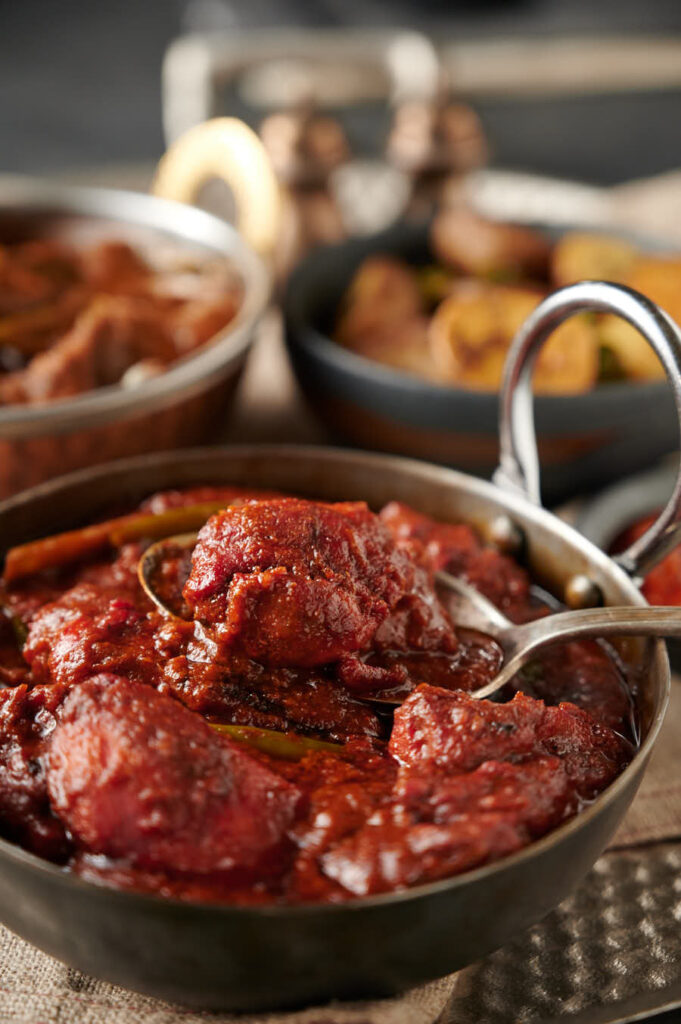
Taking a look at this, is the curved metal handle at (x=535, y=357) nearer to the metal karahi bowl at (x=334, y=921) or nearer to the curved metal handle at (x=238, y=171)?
the metal karahi bowl at (x=334, y=921)

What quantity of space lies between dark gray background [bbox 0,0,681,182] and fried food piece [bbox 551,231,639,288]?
5018 mm

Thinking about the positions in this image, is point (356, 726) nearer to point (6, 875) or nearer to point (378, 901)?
point (378, 901)

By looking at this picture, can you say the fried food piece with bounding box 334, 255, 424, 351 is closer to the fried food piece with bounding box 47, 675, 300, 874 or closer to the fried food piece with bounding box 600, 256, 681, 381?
the fried food piece with bounding box 600, 256, 681, 381

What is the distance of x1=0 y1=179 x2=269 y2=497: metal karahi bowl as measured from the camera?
2148mm

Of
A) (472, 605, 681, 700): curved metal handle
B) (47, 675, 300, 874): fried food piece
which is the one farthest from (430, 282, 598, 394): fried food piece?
(47, 675, 300, 874): fried food piece

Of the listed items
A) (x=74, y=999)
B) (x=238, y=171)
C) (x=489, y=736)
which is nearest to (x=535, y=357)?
(x=489, y=736)

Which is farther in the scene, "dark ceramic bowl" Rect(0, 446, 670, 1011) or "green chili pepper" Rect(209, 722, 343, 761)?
"green chili pepper" Rect(209, 722, 343, 761)

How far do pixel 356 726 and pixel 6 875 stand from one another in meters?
0.48

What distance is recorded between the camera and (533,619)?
1760 millimetres

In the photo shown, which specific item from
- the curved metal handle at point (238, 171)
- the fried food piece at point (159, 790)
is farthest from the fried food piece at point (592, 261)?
the fried food piece at point (159, 790)

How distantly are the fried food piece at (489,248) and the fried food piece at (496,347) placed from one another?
1.37 ft

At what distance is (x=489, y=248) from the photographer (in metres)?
3.16

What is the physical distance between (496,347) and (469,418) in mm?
292

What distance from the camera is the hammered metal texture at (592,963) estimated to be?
58.0 inches
